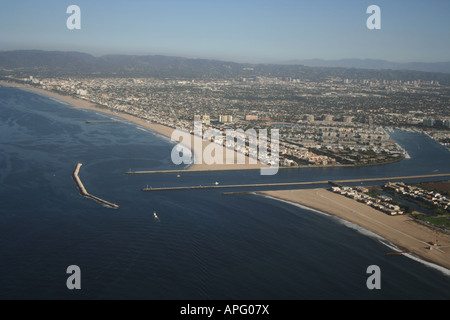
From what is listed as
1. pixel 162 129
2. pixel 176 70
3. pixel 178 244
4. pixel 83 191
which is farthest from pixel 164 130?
pixel 176 70

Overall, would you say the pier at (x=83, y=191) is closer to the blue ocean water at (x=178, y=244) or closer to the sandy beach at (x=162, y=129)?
the blue ocean water at (x=178, y=244)

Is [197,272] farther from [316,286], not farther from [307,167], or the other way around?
[307,167]

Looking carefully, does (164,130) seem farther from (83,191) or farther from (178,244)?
(178,244)

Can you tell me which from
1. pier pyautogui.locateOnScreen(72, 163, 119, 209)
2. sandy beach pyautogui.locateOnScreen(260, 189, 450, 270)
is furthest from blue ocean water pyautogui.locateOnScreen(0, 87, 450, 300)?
sandy beach pyautogui.locateOnScreen(260, 189, 450, 270)

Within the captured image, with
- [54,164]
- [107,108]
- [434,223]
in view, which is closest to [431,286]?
[434,223]

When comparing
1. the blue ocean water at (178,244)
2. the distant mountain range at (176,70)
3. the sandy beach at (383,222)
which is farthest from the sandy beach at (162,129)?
the distant mountain range at (176,70)

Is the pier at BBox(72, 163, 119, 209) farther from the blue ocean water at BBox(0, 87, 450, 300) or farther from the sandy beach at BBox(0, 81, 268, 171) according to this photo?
the sandy beach at BBox(0, 81, 268, 171)
